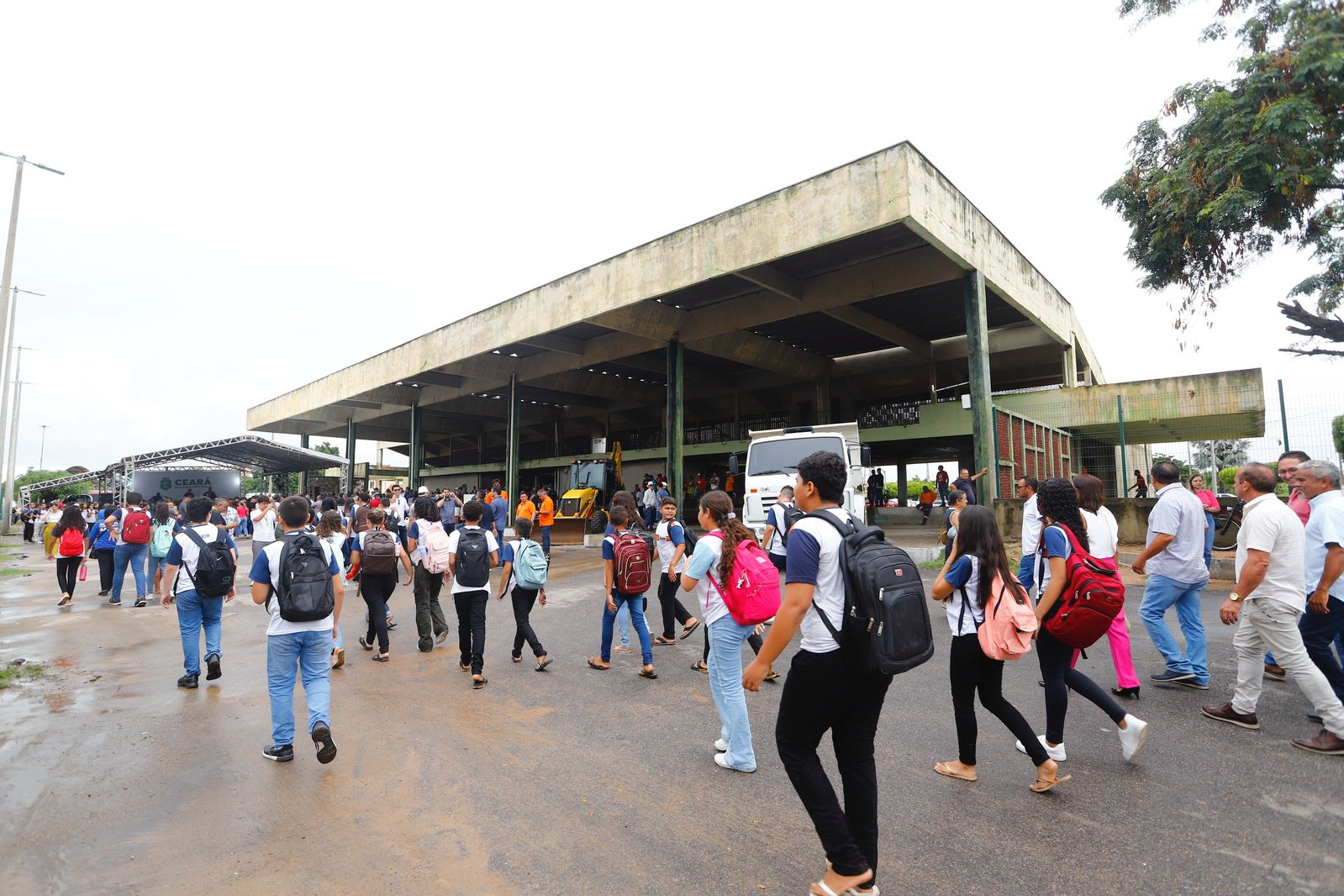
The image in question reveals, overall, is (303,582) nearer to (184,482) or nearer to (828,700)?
(828,700)

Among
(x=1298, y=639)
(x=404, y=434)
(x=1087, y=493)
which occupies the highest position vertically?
(x=404, y=434)

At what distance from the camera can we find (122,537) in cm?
1064

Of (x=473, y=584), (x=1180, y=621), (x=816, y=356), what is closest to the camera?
(x=1180, y=621)

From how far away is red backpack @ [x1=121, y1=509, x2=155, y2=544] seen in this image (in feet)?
34.4

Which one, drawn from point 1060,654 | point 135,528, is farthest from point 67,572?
point 1060,654

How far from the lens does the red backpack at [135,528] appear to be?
10500 mm

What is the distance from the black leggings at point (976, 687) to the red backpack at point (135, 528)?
1223 centimetres

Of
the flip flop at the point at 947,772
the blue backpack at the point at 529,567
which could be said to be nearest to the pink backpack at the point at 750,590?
the flip flop at the point at 947,772

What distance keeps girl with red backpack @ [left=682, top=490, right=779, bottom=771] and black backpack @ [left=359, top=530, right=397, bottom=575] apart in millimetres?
3940

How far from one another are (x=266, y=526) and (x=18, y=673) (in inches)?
145

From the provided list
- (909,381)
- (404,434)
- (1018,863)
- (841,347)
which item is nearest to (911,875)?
(1018,863)

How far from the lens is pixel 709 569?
4406mm

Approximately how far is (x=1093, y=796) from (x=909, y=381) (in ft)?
87.8

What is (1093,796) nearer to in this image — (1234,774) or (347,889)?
(1234,774)
